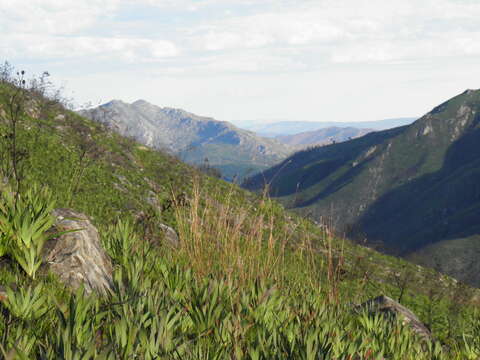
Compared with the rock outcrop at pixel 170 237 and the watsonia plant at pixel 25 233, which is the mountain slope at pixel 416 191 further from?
the watsonia plant at pixel 25 233

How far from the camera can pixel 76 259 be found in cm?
461

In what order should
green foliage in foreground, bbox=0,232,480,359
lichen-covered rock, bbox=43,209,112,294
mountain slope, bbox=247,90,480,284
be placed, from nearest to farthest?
green foliage in foreground, bbox=0,232,480,359, lichen-covered rock, bbox=43,209,112,294, mountain slope, bbox=247,90,480,284

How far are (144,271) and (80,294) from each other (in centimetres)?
196

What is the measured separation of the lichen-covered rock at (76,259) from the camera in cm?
444

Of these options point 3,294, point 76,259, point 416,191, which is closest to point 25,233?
point 76,259

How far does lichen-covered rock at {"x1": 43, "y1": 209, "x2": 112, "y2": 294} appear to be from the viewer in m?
4.44

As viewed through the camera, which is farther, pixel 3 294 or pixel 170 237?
pixel 170 237

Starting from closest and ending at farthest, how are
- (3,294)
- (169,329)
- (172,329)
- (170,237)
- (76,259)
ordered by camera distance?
1. (169,329)
2. (172,329)
3. (3,294)
4. (76,259)
5. (170,237)

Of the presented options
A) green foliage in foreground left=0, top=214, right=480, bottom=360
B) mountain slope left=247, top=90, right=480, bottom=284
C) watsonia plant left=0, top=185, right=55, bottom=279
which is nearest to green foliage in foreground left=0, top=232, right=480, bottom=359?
green foliage in foreground left=0, top=214, right=480, bottom=360

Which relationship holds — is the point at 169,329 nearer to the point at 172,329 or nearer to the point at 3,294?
the point at 172,329

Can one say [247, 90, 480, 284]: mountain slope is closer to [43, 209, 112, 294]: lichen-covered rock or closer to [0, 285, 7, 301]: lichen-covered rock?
[43, 209, 112, 294]: lichen-covered rock

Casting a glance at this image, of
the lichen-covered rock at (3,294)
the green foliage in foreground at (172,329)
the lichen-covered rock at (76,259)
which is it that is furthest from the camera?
the lichen-covered rock at (76,259)

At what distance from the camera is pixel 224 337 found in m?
3.33

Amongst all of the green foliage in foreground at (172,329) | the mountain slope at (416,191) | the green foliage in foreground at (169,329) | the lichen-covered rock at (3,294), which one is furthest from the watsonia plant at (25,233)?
the mountain slope at (416,191)
